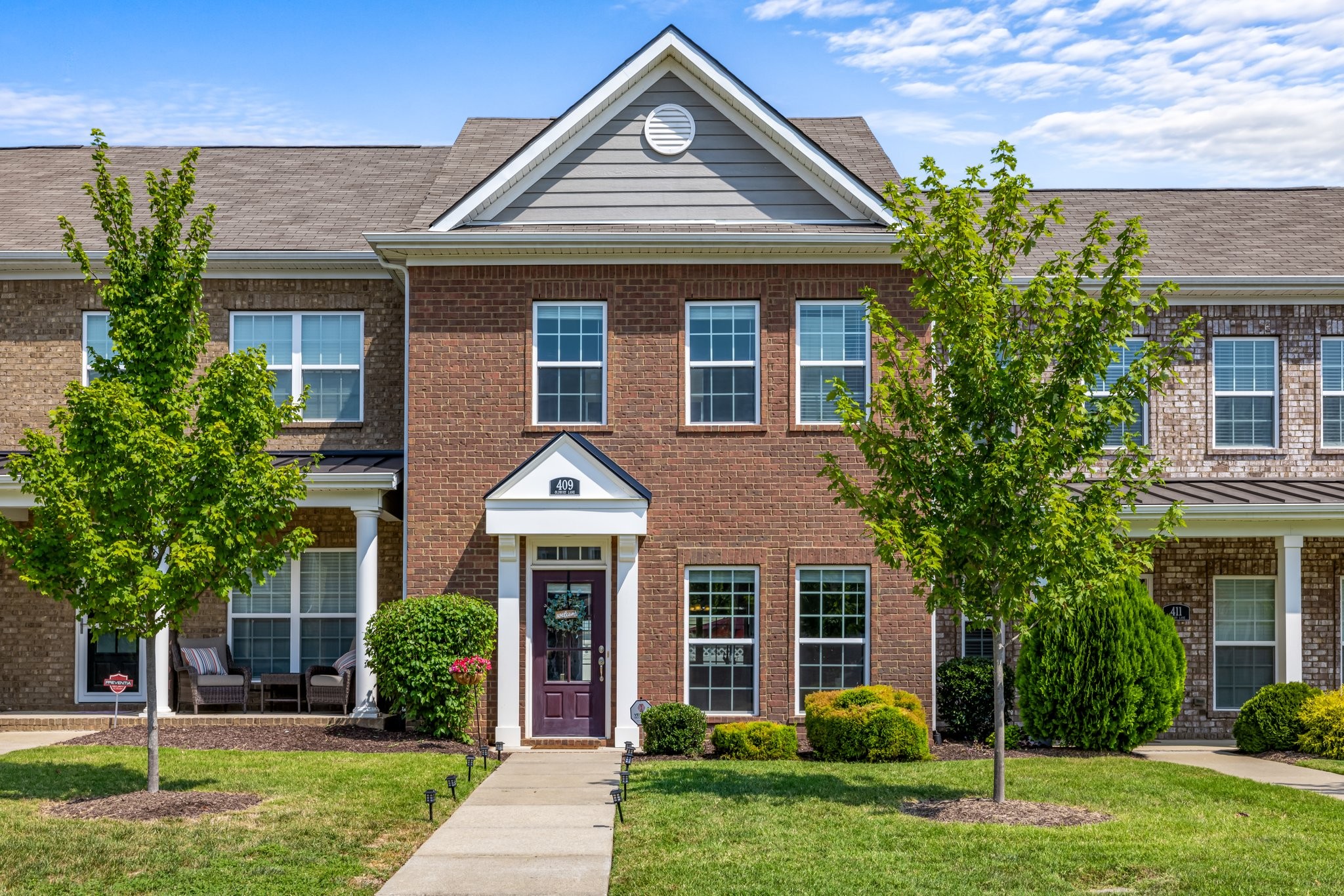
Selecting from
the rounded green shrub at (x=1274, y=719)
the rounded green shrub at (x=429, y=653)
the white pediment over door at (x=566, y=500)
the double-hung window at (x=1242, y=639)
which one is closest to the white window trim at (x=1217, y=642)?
the double-hung window at (x=1242, y=639)

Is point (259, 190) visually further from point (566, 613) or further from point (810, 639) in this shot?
point (810, 639)

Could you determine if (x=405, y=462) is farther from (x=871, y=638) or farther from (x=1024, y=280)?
(x=1024, y=280)

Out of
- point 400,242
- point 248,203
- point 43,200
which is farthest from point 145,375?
point 43,200

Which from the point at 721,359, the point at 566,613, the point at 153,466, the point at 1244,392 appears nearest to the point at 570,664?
the point at 566,613

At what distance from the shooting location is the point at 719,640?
17031 mm

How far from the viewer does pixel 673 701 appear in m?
16.6

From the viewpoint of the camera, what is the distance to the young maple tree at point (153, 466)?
11812 millimetres

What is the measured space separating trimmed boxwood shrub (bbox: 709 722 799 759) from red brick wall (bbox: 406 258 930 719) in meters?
1.45

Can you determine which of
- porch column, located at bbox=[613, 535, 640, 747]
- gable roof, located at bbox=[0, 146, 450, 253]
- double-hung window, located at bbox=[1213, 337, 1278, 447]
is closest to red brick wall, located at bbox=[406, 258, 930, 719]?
porch column, located at bbox=[613, 535, 640, 747]

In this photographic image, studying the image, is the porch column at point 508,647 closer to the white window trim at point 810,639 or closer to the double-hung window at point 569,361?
the double-hung window at point 569,361

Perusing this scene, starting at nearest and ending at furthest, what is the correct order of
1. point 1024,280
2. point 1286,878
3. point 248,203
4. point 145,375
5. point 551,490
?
point 1286,878 < point 145,375 < point 551,490 < point 1024,280 < point 248,203

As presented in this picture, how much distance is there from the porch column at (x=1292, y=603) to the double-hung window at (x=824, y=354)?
621 cm

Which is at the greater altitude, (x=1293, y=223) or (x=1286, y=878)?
(x=1293, y=223)

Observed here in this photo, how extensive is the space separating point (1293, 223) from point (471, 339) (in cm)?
1388
